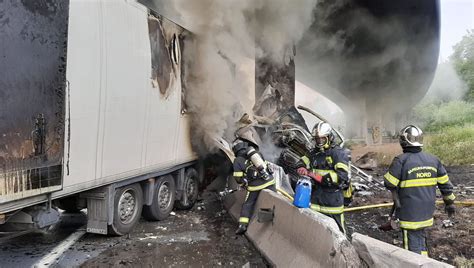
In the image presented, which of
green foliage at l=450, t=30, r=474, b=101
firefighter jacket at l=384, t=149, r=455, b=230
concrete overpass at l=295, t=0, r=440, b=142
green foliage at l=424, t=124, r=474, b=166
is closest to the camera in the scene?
firefighter jacket at l=384, t=149, r=455, b=230

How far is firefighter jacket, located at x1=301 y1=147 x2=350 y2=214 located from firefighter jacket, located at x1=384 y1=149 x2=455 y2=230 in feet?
1.78

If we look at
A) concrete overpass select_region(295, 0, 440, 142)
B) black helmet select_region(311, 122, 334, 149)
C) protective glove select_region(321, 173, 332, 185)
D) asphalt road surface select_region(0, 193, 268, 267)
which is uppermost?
concrete overpass select_region(295, 0, 440, 142)

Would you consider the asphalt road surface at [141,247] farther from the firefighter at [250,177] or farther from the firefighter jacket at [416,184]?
the firefighter jacket at [416,184]

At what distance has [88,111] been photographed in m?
3.82

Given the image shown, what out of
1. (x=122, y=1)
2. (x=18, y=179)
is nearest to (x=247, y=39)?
(x=122, y=1)

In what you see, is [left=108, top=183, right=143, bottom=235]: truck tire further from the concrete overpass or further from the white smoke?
the concrete overpass

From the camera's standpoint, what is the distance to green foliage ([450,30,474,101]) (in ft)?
89.6

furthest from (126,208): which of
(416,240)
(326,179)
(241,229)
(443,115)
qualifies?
(443,115)

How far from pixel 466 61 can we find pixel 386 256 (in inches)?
1341

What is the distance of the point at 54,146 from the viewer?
3.32m

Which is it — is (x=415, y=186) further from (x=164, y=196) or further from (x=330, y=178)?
(x=164, y=196)

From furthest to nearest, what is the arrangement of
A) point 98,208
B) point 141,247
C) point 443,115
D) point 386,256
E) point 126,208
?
point 443,115 < point 126,208 < point 141,247 < point 98,208 < point 386,256

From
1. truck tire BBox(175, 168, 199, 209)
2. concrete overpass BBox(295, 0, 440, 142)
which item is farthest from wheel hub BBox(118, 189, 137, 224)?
concrete overpass BBox(295, 0, 440, 142)

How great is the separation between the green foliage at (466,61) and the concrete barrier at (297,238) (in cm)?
2712
